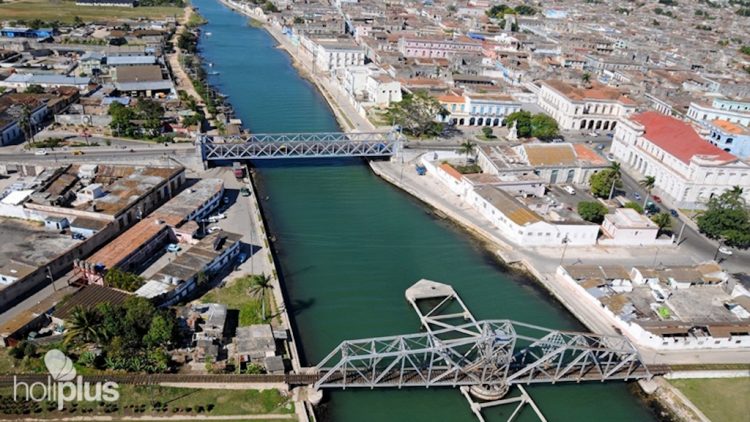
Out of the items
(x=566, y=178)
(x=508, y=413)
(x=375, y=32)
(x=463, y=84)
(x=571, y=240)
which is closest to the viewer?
(x=508, y=413)

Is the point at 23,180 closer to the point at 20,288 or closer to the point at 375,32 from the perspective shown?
the point at 20,288

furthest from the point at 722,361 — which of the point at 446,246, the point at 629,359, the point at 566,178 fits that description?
the point at 566,178

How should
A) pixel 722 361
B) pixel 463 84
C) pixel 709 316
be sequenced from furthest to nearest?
pixel 463 84
pixel 709 316
pixel 722 361

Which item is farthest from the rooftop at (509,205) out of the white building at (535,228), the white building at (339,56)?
the white building at (339,56)

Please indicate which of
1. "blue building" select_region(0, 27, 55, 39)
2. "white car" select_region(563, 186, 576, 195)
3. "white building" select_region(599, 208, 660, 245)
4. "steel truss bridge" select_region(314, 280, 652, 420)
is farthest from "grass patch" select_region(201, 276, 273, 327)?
"blue building" select_region(0, 27, 55, 39)

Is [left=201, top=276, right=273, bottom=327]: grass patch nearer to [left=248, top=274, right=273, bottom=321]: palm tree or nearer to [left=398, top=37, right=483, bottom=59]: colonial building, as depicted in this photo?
[left=248, top=274, right=273, bottom=321]: palm tree

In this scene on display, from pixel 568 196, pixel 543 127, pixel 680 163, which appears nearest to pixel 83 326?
pixel 568 196

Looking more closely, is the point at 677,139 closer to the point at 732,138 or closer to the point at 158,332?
the point at 732,138
